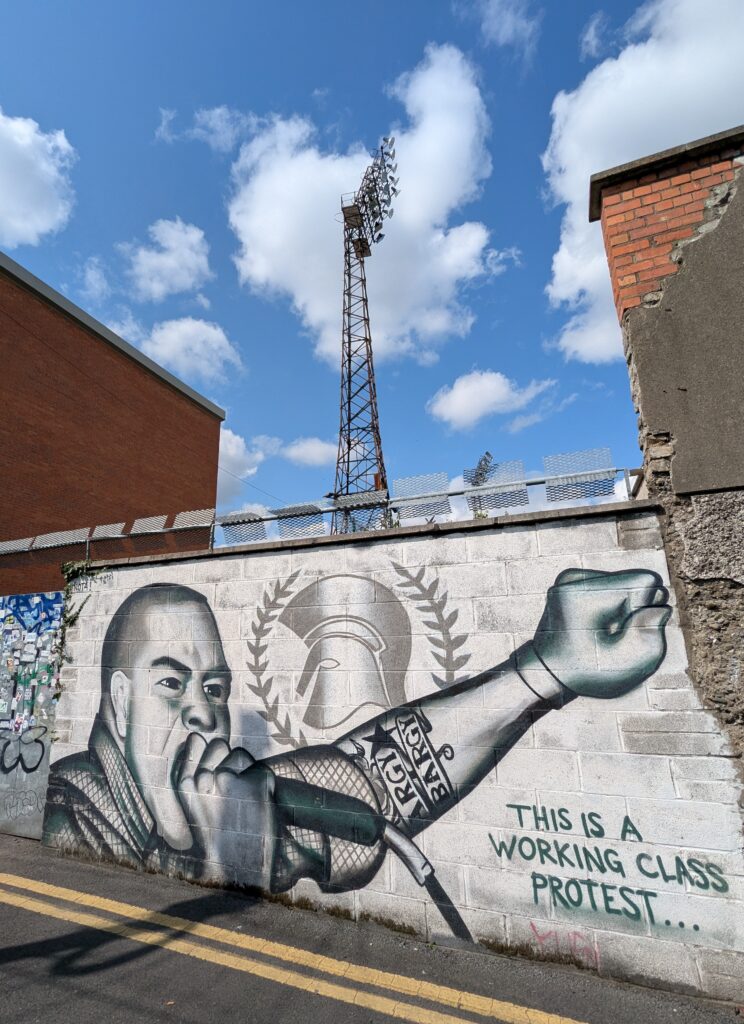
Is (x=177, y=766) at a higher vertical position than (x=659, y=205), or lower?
lower

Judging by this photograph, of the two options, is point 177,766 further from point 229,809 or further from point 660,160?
point 660,160

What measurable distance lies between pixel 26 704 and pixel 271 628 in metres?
3.25

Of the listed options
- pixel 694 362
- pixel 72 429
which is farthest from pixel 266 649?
pixel 72 429

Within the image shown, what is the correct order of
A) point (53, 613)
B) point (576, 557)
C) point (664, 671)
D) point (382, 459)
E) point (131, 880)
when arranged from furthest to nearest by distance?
point (382, 459) < point (53, 613) < point (131, 880) < point (576, 557) < point (664, 671)

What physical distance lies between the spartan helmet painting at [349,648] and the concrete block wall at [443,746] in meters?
0.02

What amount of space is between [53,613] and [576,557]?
17.2 feet

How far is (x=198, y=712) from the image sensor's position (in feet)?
14.5

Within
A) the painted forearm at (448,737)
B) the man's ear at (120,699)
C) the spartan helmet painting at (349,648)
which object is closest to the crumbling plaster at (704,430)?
the painted forearm at (448,737)

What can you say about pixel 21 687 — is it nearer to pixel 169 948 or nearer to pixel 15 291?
pixel 169 948

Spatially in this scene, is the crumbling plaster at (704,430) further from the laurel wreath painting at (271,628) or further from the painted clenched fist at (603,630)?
the laurel wreath painting at (271,628)

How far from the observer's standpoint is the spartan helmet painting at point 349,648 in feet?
12.7

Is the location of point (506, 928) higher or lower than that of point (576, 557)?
lower

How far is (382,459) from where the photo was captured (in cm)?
1811

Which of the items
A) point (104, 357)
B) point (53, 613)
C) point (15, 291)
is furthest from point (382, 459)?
point (53, 613)
